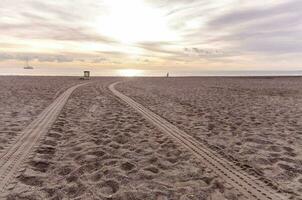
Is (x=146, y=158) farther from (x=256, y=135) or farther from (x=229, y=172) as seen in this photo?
(x=256, y=135)

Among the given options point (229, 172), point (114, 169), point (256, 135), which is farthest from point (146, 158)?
point (256, 135)

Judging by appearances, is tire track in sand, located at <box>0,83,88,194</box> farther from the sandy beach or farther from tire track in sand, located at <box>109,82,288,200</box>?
tire track in sand, located at <box>109,82,288,200</box>

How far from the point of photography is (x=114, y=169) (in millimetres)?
6438

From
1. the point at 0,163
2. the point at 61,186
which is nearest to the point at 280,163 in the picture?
the point at 61,186

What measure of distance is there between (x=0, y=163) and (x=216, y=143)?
6338 millimetres

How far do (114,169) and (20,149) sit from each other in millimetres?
3262

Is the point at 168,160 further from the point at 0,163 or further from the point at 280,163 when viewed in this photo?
the point at 0,163

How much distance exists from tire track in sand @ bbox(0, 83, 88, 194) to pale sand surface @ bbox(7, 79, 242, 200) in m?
0.25

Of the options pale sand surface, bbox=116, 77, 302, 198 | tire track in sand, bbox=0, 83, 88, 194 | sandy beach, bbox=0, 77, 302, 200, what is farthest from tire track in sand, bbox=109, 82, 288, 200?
tire track in sand, bbox=0, 83, 88, 194

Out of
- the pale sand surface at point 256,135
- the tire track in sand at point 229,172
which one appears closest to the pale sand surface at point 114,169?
the tire track in sand at point 229,172

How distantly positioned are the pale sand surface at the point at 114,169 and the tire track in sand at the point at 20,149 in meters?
0.25

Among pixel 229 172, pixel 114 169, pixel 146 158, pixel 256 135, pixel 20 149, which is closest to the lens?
pixel 229 172

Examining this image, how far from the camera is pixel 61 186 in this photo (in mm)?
5500

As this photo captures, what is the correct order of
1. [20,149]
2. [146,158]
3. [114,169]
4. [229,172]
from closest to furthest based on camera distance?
1. [229,172]
2. [114,169]
3. [146,158]
4. [20,149]
